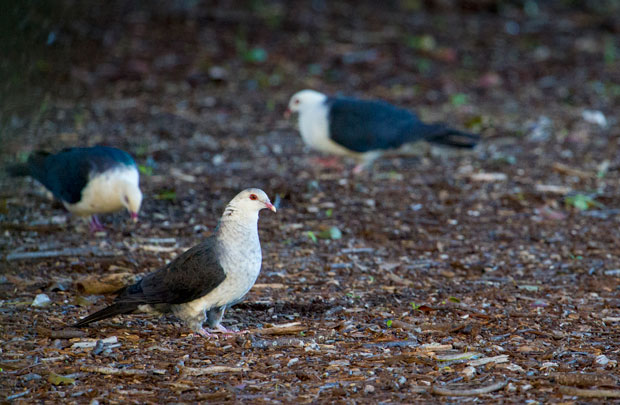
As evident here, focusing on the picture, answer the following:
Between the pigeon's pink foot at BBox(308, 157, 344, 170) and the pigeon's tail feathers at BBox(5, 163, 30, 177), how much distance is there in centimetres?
267

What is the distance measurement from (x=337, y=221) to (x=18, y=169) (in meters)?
2.37

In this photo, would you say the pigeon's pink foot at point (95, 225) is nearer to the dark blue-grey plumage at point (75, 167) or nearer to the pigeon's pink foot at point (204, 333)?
the dark blue-grey plumage at point (75, 167)

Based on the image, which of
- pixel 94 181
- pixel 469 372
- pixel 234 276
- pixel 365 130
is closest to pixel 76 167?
pixel 94 181

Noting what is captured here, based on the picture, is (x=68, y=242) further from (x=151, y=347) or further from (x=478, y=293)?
(x=478, y=293)

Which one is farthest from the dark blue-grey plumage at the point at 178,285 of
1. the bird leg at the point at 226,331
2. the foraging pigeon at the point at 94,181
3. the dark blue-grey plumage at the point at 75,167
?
the dark blue-grey plumage at the point at 75,167

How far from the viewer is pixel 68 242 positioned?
5.53 metres

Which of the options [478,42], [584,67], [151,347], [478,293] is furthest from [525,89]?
[151,347]

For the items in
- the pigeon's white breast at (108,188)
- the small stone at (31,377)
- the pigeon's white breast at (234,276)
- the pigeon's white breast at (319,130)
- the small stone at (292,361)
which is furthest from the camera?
the pigeon's white breast at (319,130)

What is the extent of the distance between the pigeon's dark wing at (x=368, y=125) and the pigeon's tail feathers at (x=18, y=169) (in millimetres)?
2609

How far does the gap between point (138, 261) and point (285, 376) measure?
1.87m

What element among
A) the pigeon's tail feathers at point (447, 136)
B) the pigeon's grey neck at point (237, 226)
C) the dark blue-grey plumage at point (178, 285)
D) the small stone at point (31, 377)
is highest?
the pigeon's tail feathers at point (447, 136)

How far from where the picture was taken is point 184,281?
3947 millimetres

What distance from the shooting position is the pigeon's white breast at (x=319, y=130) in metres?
7.31

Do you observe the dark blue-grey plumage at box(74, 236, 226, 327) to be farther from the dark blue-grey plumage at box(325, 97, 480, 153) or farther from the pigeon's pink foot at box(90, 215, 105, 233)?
the dark blue-grey plumage at box(325, 97, 480, 153)
